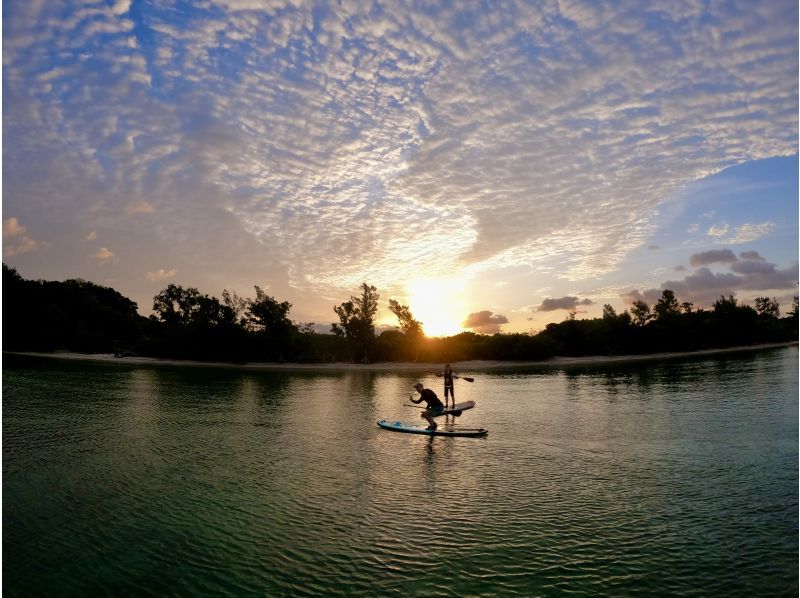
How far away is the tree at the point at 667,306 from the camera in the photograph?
147 meters

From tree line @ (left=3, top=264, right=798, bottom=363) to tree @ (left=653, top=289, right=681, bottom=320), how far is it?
0.91 meters

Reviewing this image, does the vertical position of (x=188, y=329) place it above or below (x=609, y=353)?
above

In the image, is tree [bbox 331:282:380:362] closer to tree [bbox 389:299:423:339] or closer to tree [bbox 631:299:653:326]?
tree [bbox 389:299:423:339]

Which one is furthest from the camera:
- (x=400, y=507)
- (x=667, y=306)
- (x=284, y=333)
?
(x=667, y=306)

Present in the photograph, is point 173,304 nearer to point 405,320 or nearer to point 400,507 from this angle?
point 405,320

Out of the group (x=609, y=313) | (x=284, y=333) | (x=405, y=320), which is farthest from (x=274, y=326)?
(x=609, y=313)

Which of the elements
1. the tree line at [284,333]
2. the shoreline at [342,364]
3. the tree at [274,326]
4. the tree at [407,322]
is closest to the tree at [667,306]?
the tree line at [284,333]

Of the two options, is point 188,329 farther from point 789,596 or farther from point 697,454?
point 789,596

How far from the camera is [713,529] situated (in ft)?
45.0

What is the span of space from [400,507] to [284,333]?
100090 millimetres

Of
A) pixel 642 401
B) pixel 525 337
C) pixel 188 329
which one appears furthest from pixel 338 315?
pixel 642 401

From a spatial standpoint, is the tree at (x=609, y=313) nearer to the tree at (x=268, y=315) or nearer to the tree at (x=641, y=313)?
the tree at (x=641, y=313)

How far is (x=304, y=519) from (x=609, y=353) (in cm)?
13341

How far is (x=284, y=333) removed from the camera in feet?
368
